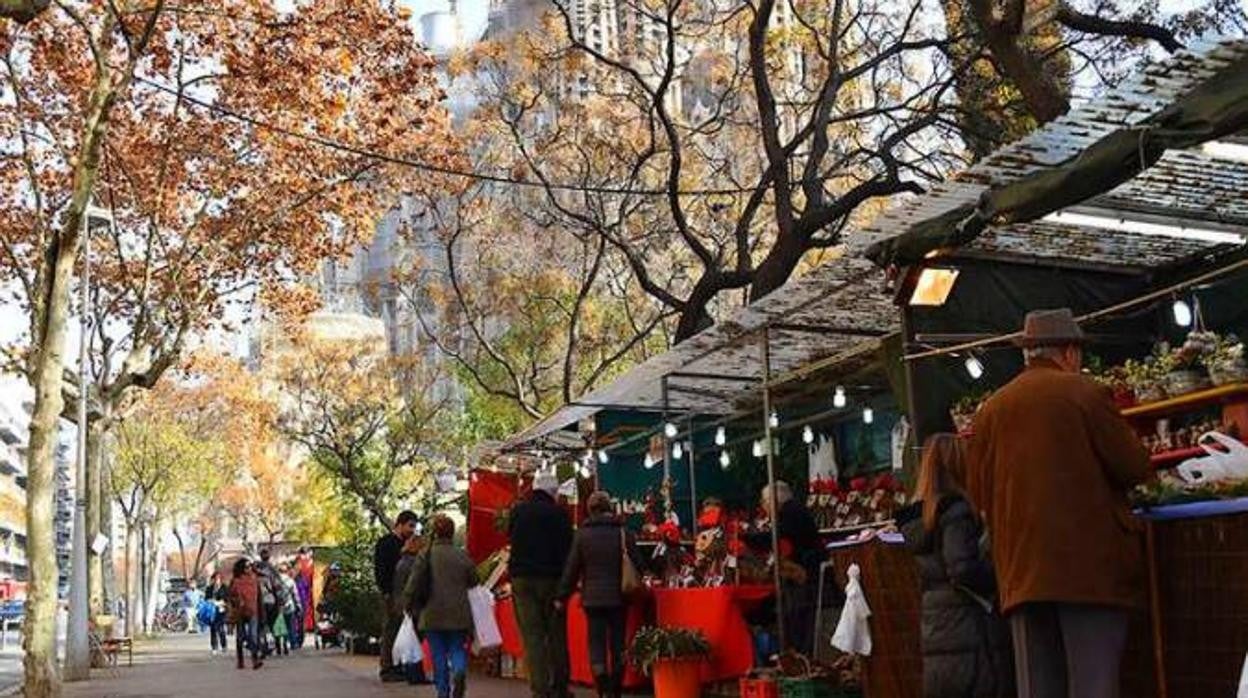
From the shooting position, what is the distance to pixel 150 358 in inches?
1016

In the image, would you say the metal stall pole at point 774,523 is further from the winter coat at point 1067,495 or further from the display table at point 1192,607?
the winter coat at point 1067,495

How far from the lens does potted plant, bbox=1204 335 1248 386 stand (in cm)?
854

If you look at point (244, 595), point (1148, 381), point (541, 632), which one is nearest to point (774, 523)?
point (541, 632)

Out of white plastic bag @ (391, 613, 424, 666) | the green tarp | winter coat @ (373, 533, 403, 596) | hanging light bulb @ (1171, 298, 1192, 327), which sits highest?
the green tarp

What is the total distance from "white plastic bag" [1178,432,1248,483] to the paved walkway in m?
8.59

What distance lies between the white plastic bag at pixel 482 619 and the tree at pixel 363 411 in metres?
25.7

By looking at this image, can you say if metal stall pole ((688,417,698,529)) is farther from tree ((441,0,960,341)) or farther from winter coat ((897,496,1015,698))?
winter coat ((897,496,1015,698))

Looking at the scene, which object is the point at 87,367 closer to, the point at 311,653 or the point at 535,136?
the point at 311,653

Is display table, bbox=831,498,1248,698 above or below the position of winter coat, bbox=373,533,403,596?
below

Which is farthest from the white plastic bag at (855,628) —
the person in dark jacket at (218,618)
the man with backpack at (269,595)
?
the person in dark jacket at (218,618)

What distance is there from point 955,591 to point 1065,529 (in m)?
1.85

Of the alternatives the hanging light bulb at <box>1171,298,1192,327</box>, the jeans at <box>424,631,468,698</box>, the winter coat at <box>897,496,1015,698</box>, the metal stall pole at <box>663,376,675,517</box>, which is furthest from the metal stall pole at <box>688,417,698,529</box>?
the winter coat at <box>897,496,1015,698</box>

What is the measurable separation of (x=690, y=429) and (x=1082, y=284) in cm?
640

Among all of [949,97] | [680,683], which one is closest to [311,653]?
[949,97]
